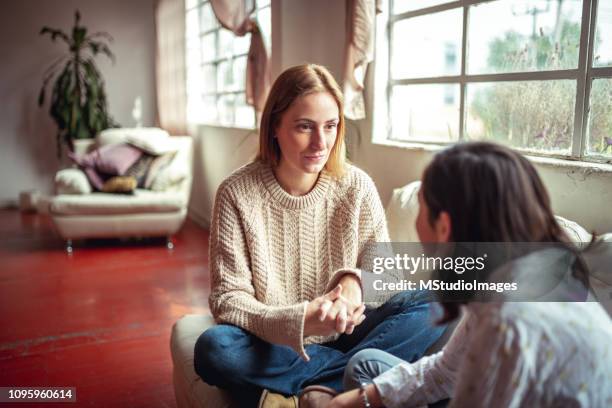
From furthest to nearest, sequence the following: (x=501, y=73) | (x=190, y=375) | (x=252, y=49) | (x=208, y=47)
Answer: (x=208, y=47) < (x=252, y=49) < (x=501, y=73) < (x=190, y=375)

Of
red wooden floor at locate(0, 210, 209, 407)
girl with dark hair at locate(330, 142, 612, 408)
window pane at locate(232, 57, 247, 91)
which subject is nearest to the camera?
girl with dark hair at locate(330, 142, 612, 408)

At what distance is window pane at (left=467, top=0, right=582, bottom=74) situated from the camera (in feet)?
6.10

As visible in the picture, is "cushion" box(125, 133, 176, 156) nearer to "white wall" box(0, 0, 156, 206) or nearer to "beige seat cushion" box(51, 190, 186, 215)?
"beige seat cushion" box(51, 190, 186, 215)

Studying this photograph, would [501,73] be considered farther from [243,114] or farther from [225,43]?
[225,43]

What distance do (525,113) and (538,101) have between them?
0.07 metres

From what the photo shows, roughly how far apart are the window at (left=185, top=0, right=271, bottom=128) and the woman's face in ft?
8.14

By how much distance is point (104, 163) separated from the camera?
4.52 meters

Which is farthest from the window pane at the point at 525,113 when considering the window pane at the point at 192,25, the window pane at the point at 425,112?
the window pane at the point at 192,25

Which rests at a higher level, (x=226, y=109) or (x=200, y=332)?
(x=226, y=109)

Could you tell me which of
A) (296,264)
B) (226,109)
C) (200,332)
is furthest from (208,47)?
(296,264)

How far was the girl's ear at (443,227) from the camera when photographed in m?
0.84

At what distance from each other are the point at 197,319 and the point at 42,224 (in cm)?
383

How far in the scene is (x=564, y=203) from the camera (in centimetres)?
178

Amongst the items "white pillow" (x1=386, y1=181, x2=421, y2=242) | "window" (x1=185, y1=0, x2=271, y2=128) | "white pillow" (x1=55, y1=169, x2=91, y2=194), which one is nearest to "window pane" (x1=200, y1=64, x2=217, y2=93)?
"window" (x1=185, y1=0, x2=271, y2=128)
